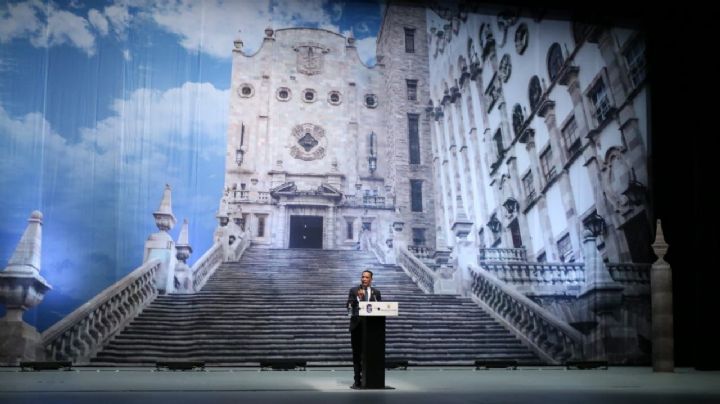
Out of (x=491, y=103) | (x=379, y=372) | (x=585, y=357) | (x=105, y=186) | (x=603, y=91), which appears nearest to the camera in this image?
(x=379, y=372)

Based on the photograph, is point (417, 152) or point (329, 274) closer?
point (329, 274)

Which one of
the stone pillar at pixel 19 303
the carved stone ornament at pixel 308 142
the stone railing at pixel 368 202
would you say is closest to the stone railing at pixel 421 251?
the stone railing at pixel 368 202

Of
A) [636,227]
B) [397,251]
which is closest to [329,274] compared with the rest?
[397,251]

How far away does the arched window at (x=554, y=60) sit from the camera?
12992mm

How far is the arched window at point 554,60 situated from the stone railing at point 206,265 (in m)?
7.31

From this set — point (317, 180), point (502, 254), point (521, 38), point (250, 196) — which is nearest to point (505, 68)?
point (521, 38)

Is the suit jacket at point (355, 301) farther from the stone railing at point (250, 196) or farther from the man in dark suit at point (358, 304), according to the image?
the stone railing at point (250, 196)

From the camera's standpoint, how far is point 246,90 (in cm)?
1202

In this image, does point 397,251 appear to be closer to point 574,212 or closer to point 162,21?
point 574,212

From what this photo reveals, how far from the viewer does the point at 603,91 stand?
12648 mm

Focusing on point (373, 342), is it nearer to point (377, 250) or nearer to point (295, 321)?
point (295, 321)

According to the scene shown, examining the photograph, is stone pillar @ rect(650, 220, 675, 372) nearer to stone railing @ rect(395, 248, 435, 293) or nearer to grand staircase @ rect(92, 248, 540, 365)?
grand staircase @ rect(92, 248, 540, 365)

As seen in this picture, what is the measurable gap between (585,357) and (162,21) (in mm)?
9691

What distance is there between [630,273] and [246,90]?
7.96 metres
